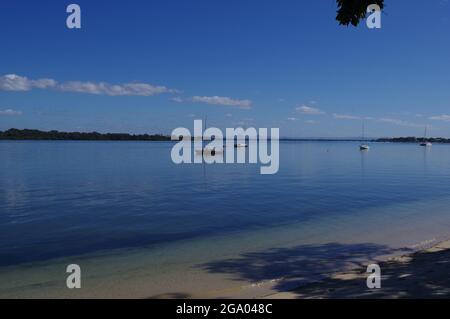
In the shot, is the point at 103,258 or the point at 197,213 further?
the point at 197,213

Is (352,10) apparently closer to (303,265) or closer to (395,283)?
(395,283)

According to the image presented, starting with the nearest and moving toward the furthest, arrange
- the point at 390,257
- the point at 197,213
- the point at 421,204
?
1. the point at 390,257
2. the point at 197,213
3. the point at 421,204

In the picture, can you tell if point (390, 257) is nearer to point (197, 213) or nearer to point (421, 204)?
point (197, 213)

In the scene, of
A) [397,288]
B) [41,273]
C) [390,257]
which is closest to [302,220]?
[390,257]

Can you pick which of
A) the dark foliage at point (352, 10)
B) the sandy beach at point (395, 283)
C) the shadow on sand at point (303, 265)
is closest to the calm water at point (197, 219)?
the shadow on sand at point (303, 265)

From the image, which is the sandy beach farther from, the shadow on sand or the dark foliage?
the dark foliage

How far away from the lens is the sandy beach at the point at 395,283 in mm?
8648

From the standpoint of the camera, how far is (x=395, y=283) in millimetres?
9500

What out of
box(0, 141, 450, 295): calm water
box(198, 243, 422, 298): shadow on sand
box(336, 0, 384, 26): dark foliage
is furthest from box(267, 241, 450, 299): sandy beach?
box(336, 0, 384, 26): dark foliage

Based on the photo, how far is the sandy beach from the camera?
340 inches

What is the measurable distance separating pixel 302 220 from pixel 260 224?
8.49ft

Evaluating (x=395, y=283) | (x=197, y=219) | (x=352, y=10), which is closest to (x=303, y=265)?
(x=395, y=283)
